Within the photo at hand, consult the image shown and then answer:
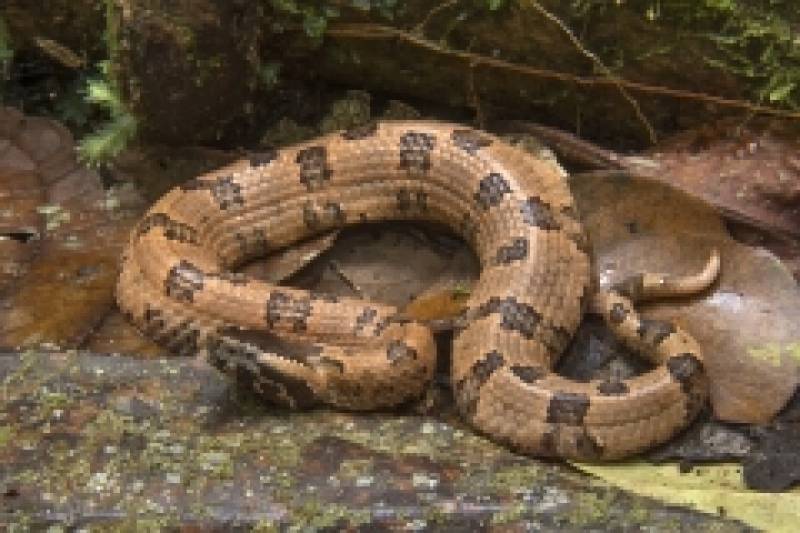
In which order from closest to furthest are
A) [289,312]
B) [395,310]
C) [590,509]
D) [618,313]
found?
[590,509]
[618,313]
[395,310]
[289,312]

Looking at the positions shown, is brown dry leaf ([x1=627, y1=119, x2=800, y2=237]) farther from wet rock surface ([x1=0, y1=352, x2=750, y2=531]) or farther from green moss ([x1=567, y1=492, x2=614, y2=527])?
green moss ([x1=567, y1=492, x2=614, y2=527])

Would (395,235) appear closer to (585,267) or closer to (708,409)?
(585,267)

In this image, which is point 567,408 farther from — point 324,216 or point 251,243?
point 251,243

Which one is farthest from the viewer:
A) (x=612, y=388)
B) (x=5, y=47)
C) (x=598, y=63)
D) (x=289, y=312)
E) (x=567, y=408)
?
(x=5, y=47)

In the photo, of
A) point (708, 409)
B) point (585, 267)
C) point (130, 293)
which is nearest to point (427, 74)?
point (585, 267)

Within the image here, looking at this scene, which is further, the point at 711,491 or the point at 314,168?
the point at 314,168

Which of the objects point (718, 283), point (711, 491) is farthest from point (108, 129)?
point (711, 491)

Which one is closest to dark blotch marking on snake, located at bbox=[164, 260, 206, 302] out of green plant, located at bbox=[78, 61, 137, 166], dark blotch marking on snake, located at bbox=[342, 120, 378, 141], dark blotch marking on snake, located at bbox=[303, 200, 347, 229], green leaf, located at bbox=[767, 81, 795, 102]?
dark blotch marking on snake, located at bbox=[303, 200, 347, 229]
